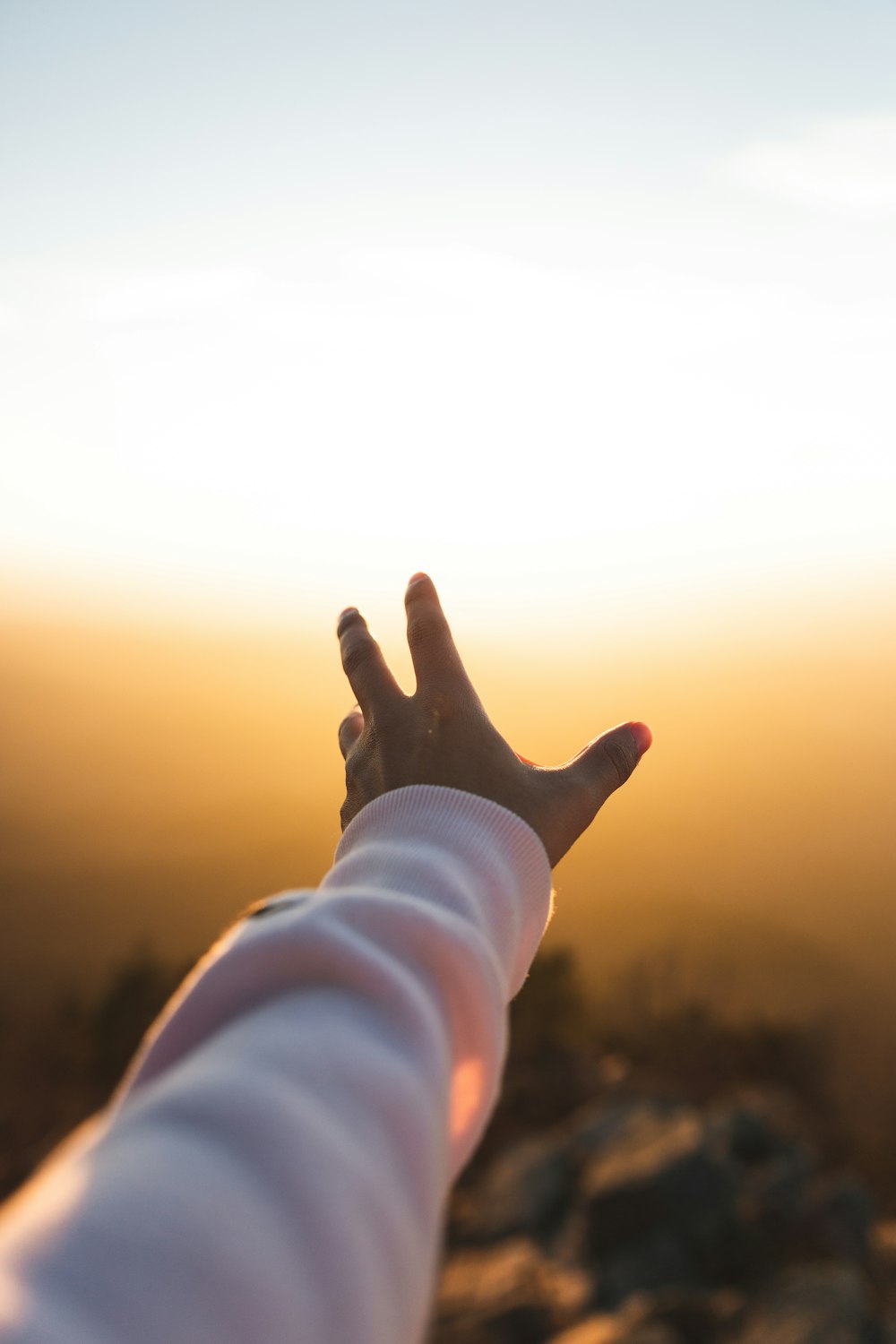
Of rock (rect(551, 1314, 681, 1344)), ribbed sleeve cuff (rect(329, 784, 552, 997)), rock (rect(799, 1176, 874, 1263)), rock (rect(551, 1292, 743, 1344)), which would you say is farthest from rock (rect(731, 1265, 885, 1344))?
ribbed sleeve cuff (rect(329, 784, 552, 997))

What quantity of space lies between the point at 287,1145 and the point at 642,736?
65.6 inches

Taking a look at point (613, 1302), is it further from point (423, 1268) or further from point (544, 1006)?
point (544, 1006)

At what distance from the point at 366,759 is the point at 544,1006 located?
27640 millimetres

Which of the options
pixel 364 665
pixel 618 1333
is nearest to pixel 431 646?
pixel 364 665

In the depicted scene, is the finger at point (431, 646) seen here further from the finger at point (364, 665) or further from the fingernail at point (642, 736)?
the fingernail at point (642, 736)

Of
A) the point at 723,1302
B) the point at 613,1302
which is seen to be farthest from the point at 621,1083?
the point at 723,1302

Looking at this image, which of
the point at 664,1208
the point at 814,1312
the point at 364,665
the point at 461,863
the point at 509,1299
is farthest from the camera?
the point at 664,1208

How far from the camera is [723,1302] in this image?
6.78 meters

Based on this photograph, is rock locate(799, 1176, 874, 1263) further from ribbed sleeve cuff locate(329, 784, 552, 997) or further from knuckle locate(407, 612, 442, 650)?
ribbed sleeve cuff locate(329, 784, 552, 997)

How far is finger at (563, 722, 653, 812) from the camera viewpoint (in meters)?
1.99

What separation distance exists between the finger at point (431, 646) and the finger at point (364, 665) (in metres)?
0.09

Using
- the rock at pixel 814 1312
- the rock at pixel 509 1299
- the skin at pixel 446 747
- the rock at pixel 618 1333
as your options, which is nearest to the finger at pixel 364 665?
the skin at pixel 446 747

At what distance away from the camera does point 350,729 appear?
2.27 meters

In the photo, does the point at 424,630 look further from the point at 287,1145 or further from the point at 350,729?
the point at 287,1145
